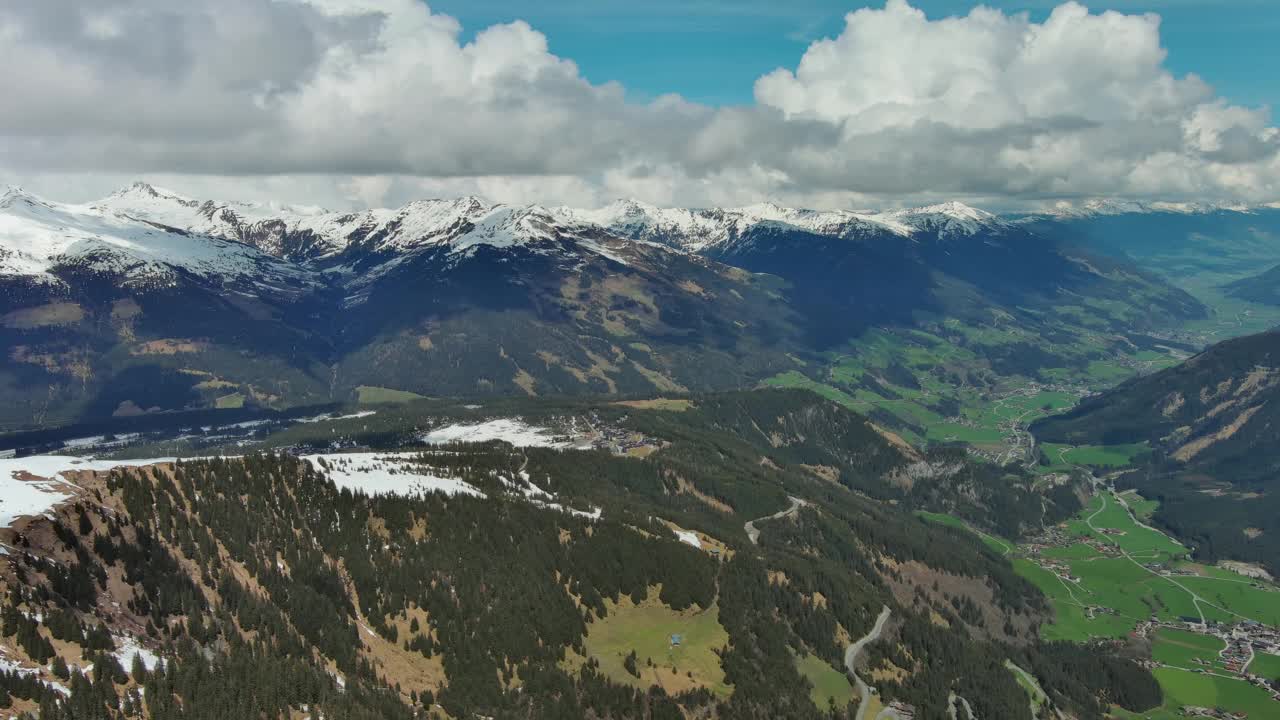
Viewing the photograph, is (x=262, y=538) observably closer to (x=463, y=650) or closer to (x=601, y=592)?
(x=463, y=650)

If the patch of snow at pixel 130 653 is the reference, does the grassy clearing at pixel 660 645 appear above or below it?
below

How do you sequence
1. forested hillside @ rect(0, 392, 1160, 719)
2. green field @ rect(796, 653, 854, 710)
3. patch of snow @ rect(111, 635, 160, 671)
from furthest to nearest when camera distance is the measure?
green field @ rect(796, 653, 854, 710) → forested hillside @ rect(0, 392, 1160, 719) → patch of snow @ rect(111, 635, 160, 671)

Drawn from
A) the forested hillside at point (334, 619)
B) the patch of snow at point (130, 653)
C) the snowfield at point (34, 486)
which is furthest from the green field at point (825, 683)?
the snowfield at point (34, 486)

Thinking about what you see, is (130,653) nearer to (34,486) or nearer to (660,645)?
(34,486)

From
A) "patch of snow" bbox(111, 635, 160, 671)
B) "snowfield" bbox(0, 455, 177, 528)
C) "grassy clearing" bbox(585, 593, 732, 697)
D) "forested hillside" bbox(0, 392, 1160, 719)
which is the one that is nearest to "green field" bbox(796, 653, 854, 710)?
"forested hillside" bbox(0, 392, 1160, 719)

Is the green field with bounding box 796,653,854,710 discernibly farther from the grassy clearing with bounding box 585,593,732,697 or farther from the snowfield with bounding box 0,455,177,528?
the snowfield with bounding box 0,455,177,528

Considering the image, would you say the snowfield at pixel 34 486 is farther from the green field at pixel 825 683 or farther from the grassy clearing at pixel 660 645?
the green field at pixel 825 683
